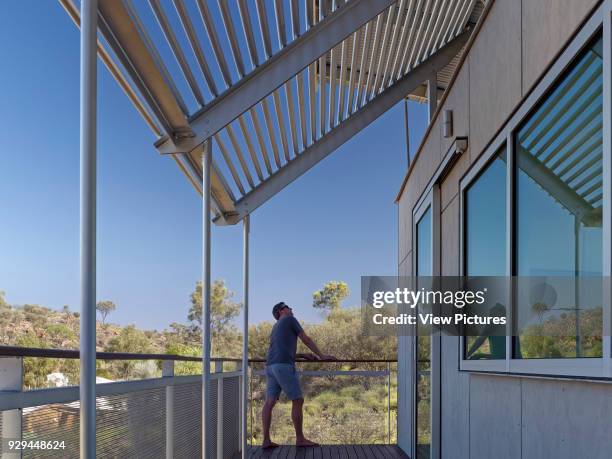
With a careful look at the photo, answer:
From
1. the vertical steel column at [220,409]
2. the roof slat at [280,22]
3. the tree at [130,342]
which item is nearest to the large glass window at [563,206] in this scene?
the roof slat at [280,22]

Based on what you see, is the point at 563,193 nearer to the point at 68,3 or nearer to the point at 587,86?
the point at 587,86

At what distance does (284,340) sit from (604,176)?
5.08 m

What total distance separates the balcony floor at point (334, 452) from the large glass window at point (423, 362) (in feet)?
2.79

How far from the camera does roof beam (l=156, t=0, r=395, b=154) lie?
3979 millimetres

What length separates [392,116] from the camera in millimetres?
28359

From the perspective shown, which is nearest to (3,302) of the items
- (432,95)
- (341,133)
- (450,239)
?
(341,133)

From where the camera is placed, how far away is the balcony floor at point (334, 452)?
6484mm

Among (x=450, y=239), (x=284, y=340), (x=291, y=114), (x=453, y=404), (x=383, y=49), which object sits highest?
(x=383, y=49)

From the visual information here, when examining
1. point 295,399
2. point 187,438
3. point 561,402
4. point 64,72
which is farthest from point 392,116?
point 561,402

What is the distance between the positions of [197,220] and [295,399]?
2945cm

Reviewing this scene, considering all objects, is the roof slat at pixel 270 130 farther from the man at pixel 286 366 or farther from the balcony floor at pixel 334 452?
the balcony floor at pixel 334 452

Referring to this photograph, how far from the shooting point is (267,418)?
6805 millimetres

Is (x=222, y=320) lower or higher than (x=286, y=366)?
lower

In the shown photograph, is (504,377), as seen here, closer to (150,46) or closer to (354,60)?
(150,46)
